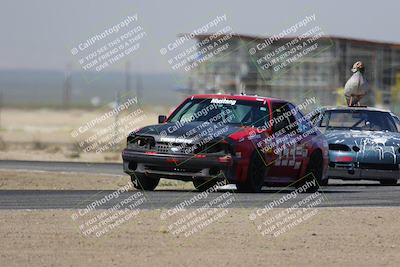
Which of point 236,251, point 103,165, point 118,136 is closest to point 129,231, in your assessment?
point 236,251

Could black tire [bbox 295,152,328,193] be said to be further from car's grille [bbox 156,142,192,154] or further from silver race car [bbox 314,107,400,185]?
car's grille [bbox 156,142,192,154]

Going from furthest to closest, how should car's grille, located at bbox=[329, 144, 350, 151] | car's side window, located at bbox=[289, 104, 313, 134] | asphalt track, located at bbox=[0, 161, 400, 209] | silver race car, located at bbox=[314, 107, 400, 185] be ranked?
car's grille, located at bbox=[329, 144, 350, 151], silver race car, located at bbox=[314, 107, 400, 185], car's side window, located at bbox=[289, 104, 313, 134], asphalt track, located at bbox=[0, 161, 400, 209]

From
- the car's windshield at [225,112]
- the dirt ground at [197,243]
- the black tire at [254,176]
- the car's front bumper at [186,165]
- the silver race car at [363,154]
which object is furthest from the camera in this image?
the silver race car at [363,154]

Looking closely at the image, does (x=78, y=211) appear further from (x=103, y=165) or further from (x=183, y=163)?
(x=103, y=165)

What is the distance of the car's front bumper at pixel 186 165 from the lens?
19641 millimetres

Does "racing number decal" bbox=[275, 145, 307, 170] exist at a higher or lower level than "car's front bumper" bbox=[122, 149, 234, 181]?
lower

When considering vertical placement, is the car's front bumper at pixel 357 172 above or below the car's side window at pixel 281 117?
below

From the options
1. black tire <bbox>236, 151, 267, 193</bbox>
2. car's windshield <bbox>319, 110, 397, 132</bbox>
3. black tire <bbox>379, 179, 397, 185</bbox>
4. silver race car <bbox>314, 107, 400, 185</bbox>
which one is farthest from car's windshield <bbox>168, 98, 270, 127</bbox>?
black tire <bbox>379, 179, 397, 185</bbox>

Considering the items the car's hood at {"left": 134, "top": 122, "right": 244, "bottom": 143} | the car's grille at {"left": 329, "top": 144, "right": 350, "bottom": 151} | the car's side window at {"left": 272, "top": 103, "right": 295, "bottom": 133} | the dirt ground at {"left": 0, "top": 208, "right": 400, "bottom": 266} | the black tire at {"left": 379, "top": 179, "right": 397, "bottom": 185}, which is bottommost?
the black tire at {"left": 379, "top": 179, "right": 397, "bottom": 185}

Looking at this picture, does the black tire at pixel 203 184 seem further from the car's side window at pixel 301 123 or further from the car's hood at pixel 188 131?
the car's side window at pixel 301 123

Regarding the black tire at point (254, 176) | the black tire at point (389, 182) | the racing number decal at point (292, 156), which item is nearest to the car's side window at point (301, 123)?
the racing number decal at point (292, 156)

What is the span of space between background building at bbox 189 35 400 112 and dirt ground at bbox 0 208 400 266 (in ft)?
171

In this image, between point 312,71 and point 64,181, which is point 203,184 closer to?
point 64,181

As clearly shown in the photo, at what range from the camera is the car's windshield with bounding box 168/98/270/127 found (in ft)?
68.4
